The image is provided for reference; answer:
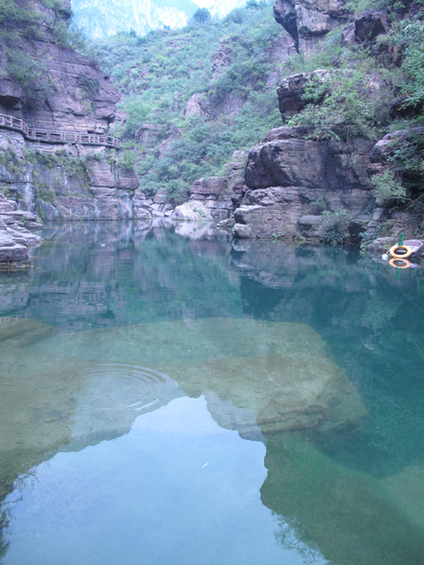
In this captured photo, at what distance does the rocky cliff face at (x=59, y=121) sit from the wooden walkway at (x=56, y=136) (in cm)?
7

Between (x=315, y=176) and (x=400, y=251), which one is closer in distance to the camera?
(x=400, y=251)

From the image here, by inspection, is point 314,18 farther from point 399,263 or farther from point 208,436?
point 208,436

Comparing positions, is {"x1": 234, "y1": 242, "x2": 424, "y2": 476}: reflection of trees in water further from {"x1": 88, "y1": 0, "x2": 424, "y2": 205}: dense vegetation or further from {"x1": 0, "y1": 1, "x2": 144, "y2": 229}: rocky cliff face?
{"x1": 0, "y1": 1, "x2": 144, "y2": 229}: rocky cliff face

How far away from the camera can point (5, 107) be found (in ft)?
87.2

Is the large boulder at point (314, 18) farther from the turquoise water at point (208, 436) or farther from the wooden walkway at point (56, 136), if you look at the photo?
the turquoise water at point (208, 436)

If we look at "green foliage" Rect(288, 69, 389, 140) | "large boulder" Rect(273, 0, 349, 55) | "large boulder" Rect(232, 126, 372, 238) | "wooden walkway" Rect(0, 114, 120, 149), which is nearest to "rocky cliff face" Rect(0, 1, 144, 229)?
Result: "wooden walkway" Rect(0, 114, 120, 149)

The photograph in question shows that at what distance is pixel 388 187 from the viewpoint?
1294cm

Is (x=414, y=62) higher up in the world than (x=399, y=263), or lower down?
higher up

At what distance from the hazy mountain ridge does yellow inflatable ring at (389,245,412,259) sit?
107694 millimetres

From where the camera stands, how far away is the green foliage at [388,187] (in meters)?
13.0

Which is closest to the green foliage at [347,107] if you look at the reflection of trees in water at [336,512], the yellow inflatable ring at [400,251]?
the yellow inflatable ring at [400,251]

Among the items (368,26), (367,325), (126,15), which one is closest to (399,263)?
(367,325)

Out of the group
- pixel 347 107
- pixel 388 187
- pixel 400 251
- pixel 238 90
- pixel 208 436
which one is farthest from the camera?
pixel 238 90

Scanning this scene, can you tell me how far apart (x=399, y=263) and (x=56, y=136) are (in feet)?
90.8
